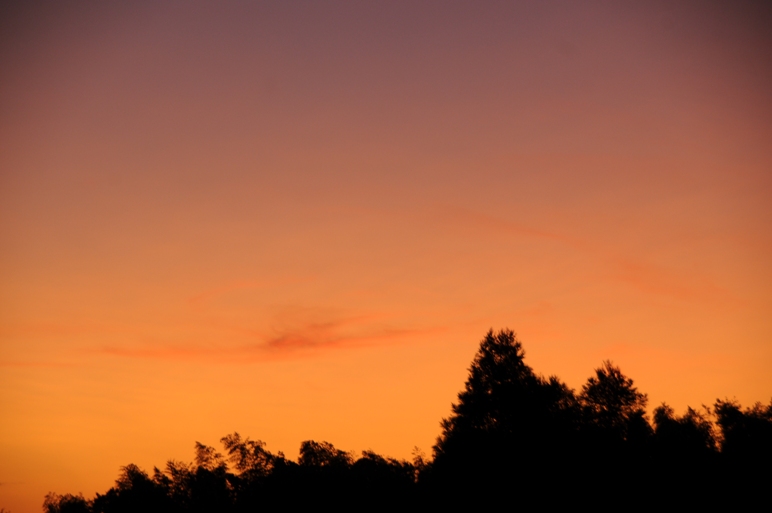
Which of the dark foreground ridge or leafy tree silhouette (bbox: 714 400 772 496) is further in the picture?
leafy tree silhouette (bbox: 714 400 772 496)

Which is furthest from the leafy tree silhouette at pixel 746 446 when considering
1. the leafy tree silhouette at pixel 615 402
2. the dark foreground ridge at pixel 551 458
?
the leafy tree silhouette at pixel 615 402

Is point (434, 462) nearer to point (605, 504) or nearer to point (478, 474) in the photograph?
point (478, 474)

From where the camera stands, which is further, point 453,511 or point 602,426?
point 602,426

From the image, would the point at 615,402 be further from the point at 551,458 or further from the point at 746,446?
the point at 746,446

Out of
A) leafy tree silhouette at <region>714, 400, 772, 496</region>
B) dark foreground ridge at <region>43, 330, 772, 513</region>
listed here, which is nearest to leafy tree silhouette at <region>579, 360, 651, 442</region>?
dark foreground ridge at <region>43, 330, 772, 513</region>

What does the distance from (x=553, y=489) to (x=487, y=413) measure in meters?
11.7

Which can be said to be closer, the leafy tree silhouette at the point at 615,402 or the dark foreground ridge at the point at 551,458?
the dark foreground ridge at the point at 551,458

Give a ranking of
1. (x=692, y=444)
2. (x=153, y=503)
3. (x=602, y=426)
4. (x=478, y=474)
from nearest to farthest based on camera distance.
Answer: (x=478, y=474)
(x=602, y=426)
(x=692, y=444)
(x=153, y=503)

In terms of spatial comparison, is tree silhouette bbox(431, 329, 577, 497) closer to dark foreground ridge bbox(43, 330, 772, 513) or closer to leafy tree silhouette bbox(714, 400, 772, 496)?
dark foreground ridge bbox(43, 330, 772, 513)

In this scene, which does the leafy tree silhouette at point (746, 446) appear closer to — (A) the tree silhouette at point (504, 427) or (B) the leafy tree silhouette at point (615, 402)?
(B) the leafy tree silhouette at point (615, 402)

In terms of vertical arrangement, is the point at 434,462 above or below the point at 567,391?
below

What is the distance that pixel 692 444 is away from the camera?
392ft

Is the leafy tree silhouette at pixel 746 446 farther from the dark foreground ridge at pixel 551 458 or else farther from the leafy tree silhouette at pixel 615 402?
the leafy tree silhouette at pixel 615 402

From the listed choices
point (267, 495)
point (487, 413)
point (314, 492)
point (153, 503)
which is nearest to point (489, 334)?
point (487, 413)
